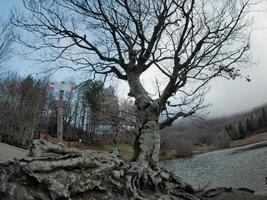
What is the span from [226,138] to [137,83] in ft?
314

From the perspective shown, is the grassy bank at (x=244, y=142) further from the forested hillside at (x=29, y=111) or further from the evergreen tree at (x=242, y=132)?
the forested hillside at (x=29, y=111)

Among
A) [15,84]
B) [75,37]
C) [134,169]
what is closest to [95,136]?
[15,84]

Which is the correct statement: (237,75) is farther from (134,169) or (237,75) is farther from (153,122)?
(134,169)

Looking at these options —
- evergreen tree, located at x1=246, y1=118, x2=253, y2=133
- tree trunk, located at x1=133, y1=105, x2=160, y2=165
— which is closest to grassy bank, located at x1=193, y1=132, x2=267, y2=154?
evergreen tree, located at x1=246, y1=118, x2=253, y2=133

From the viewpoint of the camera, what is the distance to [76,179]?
27.4 feet

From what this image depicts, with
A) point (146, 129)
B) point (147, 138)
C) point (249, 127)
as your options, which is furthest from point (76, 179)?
point (249, 127)

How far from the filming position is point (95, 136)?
205ft

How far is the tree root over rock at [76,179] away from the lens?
762cm

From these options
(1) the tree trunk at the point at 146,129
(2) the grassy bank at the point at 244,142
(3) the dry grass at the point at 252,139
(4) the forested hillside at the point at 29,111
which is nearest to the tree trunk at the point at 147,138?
(1) the tree trunk at the point at 146,129

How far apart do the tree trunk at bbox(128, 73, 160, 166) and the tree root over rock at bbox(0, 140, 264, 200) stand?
168cm

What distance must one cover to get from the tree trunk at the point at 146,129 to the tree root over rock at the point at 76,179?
5.51 feet

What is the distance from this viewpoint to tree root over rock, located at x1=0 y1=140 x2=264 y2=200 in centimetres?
762

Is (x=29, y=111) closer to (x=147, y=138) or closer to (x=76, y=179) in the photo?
(x=147, y=138)

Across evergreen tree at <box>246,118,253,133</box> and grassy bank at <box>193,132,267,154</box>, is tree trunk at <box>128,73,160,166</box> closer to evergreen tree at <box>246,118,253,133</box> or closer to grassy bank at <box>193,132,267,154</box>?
grassy bank at <box>193,132,267,154</box>
